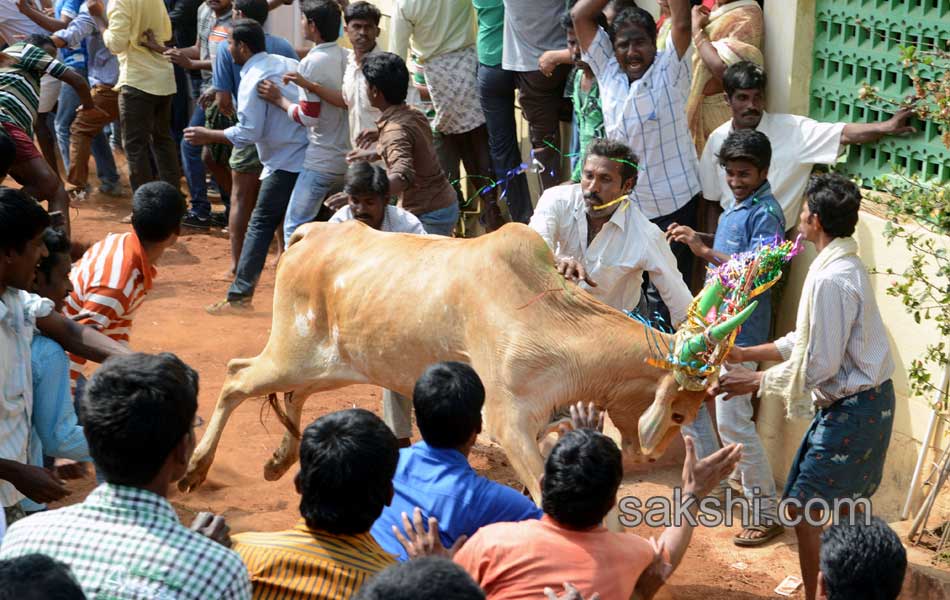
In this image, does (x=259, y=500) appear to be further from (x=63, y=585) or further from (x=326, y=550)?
(x=63, y=585)

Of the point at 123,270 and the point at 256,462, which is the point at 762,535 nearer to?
the point at 256,462

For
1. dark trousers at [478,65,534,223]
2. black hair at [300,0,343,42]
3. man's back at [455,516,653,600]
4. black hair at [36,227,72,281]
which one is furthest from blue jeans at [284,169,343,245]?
man's back at [455,516,653,600]

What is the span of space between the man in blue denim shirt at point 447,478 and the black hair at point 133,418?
102cm

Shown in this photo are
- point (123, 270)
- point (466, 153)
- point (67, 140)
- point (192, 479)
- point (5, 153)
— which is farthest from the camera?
point (67, 140)

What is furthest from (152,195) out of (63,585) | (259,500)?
(63,585)

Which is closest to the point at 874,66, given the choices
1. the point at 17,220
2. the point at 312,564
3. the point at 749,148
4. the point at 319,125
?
the point at 749,148

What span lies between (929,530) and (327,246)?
11.0 ft

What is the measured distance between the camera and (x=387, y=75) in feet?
24.9

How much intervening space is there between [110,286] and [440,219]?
2931 mm

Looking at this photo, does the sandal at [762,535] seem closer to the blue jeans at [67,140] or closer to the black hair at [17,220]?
the black hair at [17,220]

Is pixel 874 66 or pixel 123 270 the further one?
pixel 874 66

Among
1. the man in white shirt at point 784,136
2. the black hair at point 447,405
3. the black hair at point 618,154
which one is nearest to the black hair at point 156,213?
the black hair at point 618,154

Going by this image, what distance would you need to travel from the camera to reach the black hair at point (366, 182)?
651cm

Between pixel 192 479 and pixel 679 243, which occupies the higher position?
pixel 679 243
